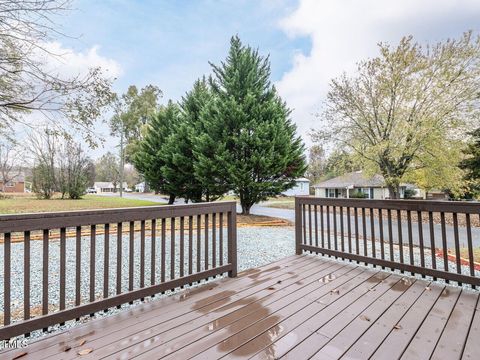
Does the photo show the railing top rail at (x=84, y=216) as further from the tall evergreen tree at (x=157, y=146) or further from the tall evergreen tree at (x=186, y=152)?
the tall evergreen tree at (x=157, y=146)

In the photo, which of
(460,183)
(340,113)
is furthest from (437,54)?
(460,183)

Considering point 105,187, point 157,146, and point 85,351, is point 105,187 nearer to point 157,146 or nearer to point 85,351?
point 157,146

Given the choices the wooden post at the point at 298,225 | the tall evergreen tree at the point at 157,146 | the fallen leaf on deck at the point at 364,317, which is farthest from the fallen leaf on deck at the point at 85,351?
the tall evergreen tree at the point at 157,146

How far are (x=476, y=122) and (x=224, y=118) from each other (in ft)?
39.5

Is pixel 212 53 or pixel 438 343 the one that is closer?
pixel 438 343

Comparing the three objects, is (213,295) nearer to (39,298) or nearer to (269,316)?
(269,316)

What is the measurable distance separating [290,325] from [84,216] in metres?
1.86

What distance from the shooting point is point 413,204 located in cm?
293

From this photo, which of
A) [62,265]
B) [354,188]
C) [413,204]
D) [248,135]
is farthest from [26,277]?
[354,188]

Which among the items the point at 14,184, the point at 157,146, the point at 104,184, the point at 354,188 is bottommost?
the point at 354,188

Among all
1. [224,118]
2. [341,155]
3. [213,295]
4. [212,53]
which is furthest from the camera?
[341,155]

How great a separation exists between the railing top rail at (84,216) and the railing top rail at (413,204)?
6.35 ft

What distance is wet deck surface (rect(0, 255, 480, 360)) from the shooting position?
1.63m

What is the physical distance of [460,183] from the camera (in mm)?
12375
